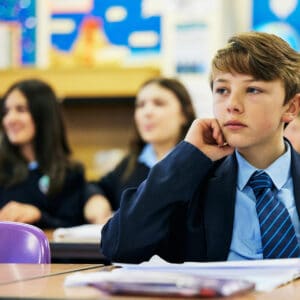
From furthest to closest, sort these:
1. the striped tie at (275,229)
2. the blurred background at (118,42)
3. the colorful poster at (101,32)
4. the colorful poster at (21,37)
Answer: the colorful poster at (21,37)
the colorful poster at (101,32)
the blurred background at (118,42)
the striped tie at (275,229)

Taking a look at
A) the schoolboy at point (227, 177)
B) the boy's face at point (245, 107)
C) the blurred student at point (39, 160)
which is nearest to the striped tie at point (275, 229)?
the schoolboy at point (227, 177)

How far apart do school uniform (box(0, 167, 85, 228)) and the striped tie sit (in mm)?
2063

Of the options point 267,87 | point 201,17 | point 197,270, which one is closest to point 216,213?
point 267,87

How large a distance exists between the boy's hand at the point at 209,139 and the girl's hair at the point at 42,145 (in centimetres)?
200

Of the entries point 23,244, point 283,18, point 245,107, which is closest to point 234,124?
point 245,107

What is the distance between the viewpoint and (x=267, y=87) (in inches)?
68.1

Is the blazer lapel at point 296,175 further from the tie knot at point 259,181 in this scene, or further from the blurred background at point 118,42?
the blurred background at point 118,42

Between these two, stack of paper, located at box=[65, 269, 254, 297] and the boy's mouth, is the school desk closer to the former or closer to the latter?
the boy's mouth

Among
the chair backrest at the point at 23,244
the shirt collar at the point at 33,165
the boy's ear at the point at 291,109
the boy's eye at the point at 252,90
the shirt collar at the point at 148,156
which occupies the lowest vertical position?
the shirt collar at the point at 33,165

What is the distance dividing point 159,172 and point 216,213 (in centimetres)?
15

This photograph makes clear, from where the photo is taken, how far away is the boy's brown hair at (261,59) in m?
1.71

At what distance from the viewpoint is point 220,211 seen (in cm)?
171

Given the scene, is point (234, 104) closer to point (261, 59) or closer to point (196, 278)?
point (261, 59)

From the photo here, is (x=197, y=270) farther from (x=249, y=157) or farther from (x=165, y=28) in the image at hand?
(x=165, y=28)
